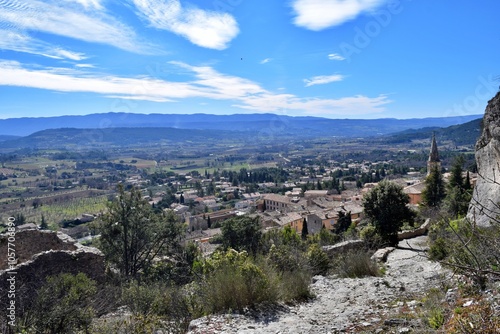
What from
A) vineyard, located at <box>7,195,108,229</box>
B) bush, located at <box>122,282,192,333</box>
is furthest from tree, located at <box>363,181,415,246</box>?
vineyard, located at <box>7,195,108,229</box>

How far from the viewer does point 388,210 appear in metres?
14.4

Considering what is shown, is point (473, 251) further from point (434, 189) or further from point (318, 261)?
point (434, 189)

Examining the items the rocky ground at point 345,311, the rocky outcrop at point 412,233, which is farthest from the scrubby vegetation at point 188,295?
the rocky outcrop at point 412,233

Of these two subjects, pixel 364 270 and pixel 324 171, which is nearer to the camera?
pixel 364 270

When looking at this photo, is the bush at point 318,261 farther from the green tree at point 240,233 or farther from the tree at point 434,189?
the tree at point 434,189

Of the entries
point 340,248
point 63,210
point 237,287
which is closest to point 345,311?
point 237,287

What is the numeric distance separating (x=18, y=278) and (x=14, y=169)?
135176mm

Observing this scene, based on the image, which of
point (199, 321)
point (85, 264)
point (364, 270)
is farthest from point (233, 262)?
point (85, 264)

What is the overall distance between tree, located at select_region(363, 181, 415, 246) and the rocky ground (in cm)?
689

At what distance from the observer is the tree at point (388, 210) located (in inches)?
564

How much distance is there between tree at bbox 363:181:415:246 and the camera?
1432 cm

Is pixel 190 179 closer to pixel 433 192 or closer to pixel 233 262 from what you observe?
pixel 433 192

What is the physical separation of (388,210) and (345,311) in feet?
32.3

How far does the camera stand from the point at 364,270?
8.02 meters
